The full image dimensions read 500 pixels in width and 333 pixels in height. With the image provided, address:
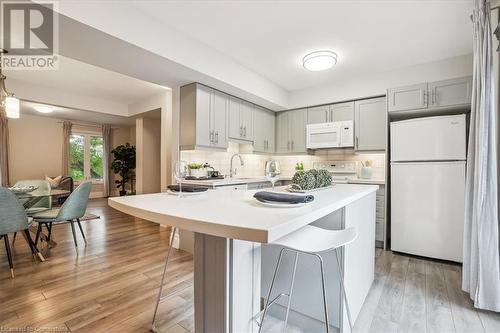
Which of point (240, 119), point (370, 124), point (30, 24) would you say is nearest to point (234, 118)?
point (240, 119)

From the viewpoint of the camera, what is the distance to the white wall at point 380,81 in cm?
292

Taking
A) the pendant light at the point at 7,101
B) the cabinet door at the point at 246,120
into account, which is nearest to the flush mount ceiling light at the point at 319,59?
the cabinet door at the point at 246,120

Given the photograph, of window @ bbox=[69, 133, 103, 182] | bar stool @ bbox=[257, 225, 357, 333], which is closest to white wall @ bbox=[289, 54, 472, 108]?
bar stool @ bbox=[257, 225, 357, 333]

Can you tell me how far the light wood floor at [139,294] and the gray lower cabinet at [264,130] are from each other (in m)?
2.20

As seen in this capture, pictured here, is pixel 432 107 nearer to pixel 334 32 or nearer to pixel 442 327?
pixel 334 32

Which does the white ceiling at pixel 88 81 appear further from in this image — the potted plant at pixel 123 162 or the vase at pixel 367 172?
the vase at pixel 367 172

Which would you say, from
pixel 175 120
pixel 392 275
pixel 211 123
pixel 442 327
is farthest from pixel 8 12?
pixel 392 275

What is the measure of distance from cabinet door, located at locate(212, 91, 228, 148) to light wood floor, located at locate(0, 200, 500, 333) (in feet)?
5.26

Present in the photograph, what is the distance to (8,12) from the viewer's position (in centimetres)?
181

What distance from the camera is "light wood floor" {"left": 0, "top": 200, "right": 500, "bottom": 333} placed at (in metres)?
1.63

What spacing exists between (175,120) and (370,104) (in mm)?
2920

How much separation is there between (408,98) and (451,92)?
437mm

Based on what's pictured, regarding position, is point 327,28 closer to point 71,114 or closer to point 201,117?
point 201,117

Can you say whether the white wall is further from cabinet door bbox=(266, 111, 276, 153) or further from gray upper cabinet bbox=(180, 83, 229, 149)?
Answer: gray upper cabinet bbox=(180, 83, 229, 149)
